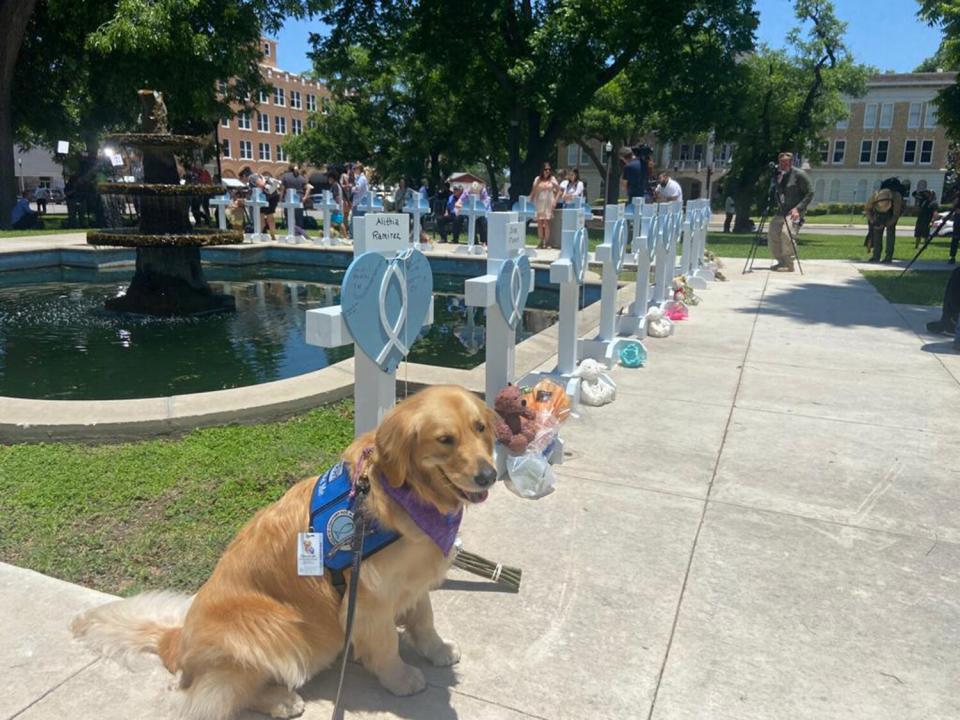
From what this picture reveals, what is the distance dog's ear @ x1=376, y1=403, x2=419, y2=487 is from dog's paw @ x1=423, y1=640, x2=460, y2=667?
2.57 feet

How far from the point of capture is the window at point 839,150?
2876 inches

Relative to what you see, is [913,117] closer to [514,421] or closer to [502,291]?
[502,291]

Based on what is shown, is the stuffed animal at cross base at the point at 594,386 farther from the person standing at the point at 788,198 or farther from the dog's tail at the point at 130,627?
the person standing at the point at 788,198

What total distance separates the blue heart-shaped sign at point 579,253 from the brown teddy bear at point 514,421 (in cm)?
166

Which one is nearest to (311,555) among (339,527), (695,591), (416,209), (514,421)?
(339,527)

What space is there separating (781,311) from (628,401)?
17.0 ft

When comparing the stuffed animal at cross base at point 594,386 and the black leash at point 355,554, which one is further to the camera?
the stuffed animal at cross base at point 594,386

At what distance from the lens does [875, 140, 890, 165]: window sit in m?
71.4

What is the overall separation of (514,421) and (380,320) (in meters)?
1.23

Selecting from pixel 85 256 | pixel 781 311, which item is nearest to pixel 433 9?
pixel 85 256

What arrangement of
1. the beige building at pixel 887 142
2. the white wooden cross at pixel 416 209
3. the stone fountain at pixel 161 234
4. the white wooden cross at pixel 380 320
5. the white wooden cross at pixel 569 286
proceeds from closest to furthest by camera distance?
the white wooden cross at pixel 380 320
the white wooden cross at pixel 569 286
the stone fountain at pixel 161 234
the white wooden cross at pixel 416 209
the beige building at pixel 887 142

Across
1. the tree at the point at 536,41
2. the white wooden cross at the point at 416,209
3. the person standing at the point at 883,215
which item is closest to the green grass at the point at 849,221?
the tree at the point at 536,41

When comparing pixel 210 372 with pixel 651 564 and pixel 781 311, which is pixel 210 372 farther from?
pixel 781 311

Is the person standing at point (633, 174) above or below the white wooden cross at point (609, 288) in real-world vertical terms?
above
